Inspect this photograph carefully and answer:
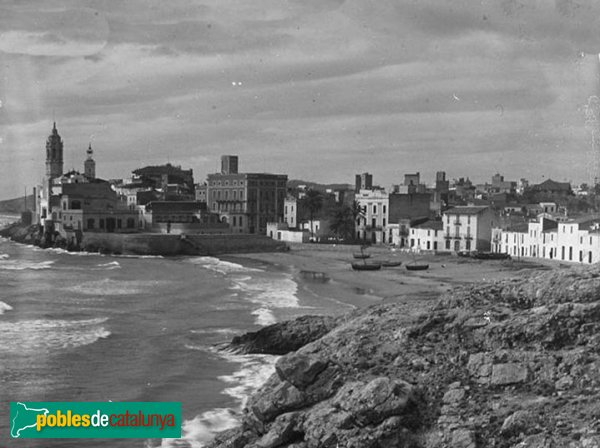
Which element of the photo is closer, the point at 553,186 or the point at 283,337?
the point at 283,337

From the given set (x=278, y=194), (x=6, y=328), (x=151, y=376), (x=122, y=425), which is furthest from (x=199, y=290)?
(x=278, y=194)

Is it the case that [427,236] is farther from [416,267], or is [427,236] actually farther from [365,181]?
[365,181]

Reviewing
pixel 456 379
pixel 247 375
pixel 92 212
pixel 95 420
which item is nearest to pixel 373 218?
pixel 92 212

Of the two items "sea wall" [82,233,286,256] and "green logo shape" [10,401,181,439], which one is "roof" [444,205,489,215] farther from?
"green logo shape" [10,401,181,439]

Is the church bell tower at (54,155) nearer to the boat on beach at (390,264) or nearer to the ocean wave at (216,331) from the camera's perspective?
the boat on beach at (390,264)

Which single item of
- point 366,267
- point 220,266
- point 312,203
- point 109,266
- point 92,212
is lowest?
point 109,266

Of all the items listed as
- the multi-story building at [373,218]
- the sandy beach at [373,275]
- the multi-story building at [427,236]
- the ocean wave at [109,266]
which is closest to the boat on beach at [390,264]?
the sandy beach at [373,275]
